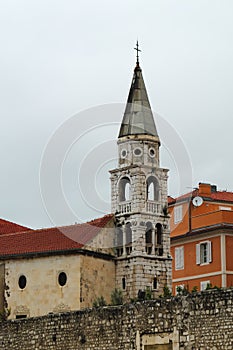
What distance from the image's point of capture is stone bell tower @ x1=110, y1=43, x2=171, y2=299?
2852 inches

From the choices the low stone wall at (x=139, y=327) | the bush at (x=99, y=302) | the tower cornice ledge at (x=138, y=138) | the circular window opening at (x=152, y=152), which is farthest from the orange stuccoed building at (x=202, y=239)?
the low stone wall at (x=139, y=327)

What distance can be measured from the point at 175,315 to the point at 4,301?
3761 cm

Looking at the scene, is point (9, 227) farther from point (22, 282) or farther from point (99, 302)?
point (99, 302)

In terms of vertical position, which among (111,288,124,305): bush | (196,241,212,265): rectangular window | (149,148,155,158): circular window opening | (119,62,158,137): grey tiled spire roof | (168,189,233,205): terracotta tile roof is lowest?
(111,288,124,305): bush

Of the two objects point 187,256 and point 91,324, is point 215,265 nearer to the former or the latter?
point 187,256

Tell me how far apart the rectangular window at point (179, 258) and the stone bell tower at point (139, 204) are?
128 cm

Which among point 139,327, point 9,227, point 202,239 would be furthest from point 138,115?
point 139,327

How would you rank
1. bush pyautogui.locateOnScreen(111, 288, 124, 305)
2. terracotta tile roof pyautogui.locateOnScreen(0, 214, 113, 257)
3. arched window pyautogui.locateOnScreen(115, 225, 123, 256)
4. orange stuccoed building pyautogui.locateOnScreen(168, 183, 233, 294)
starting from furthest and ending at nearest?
arched window pyautogui.locateOnScreen(115, 225, 123, 256) → terracotta tile roof pyautogui.locateOnScreen(0, 214, 113, 257) → bush pyautogui.locateOnScreen(111, 288, 124, 305) → orange stuccoed building pyautogui.locateOnScreen(168, 183, 233, 294)

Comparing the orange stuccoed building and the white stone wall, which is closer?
the orange stuccoed building

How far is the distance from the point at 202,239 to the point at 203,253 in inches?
38.2

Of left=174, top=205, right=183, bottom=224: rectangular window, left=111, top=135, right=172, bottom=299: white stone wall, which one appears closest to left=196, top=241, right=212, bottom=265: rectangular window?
left=111, top=135, right=172, bottom=299: white stone wall

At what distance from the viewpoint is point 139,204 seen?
244 ft

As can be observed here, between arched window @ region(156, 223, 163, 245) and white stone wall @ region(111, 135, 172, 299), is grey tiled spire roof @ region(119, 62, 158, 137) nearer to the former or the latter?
white stone wall @ region(111, 135, 172, 299)

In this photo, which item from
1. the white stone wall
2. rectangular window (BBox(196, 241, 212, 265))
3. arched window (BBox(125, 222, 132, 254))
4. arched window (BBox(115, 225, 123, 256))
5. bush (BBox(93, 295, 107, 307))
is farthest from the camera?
arched window (BBox(125, 222, 132, 254))
